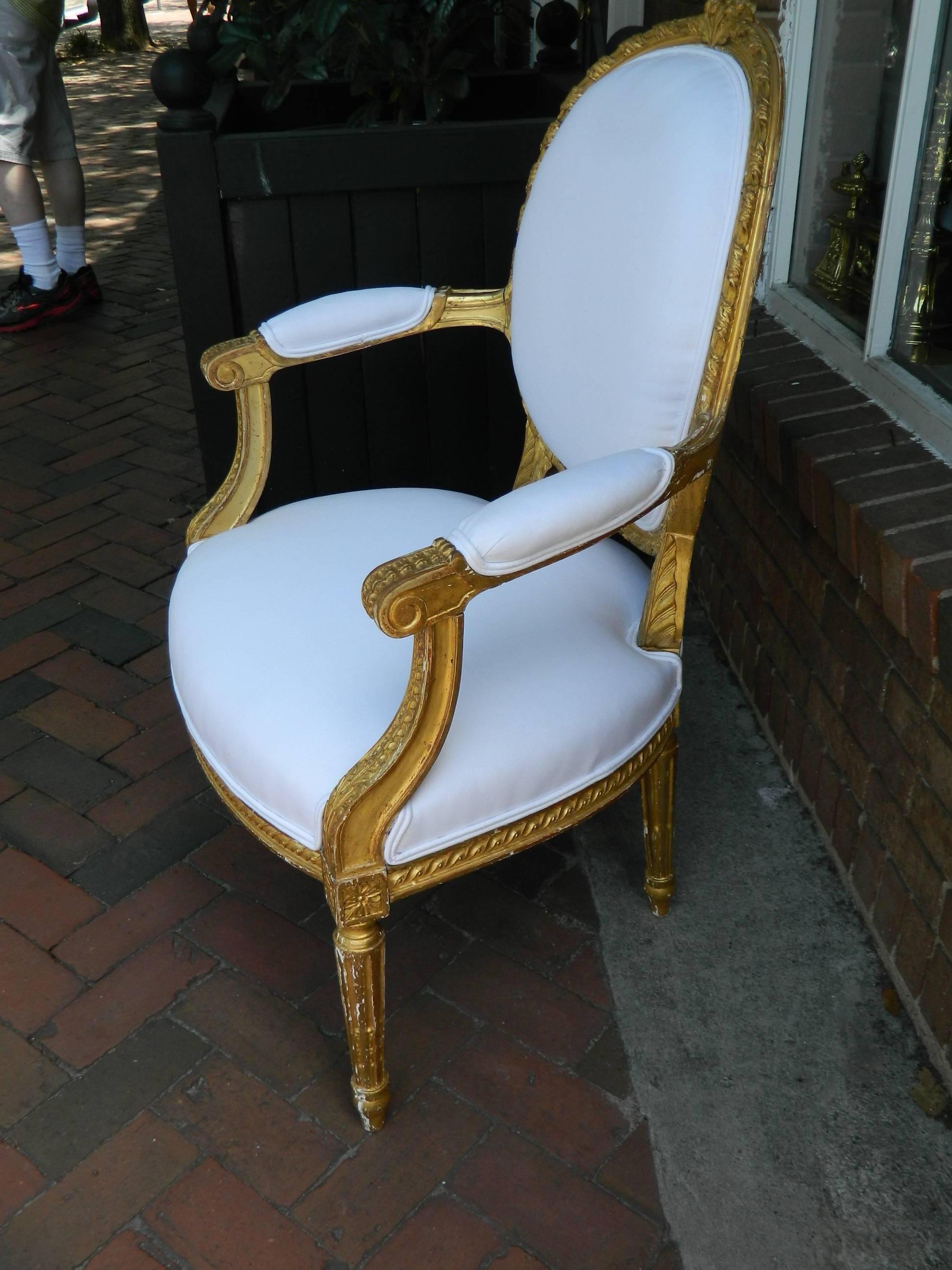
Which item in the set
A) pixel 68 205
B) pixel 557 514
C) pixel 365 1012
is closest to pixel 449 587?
pixel 557 514

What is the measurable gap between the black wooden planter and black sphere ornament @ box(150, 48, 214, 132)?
14 millimetres

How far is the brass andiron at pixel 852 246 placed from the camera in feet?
6.34

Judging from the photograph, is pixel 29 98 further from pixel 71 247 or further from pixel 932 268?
pixel 932 268

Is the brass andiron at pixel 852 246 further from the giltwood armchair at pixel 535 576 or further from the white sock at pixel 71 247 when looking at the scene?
the white sock at pixel 71 247

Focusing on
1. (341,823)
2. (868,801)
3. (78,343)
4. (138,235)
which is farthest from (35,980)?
(138,235)

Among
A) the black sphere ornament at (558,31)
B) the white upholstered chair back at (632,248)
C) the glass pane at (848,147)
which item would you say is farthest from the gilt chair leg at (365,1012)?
the black sphere ornament at (558,31)

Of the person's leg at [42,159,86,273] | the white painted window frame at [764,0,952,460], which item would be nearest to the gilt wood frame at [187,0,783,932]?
the white painted window frame at [764,0,952,460]

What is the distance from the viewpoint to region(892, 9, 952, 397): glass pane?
170cm

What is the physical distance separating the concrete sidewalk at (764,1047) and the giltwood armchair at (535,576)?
0.60 ft

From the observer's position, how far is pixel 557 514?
1.18m

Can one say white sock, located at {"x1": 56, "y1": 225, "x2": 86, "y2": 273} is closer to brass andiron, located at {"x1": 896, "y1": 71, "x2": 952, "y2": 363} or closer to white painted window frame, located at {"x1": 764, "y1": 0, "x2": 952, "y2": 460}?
white painted window frame, located at {"x1": 764, "y1": 0, "x2": 952, "y2": 460}

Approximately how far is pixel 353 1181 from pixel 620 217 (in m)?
1.26

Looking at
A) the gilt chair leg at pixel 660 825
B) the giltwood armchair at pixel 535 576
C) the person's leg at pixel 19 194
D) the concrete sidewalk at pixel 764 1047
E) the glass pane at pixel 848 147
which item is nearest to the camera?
the giltwood armchair at pixel 535 576

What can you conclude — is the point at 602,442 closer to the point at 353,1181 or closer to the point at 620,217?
the point at 620,217
